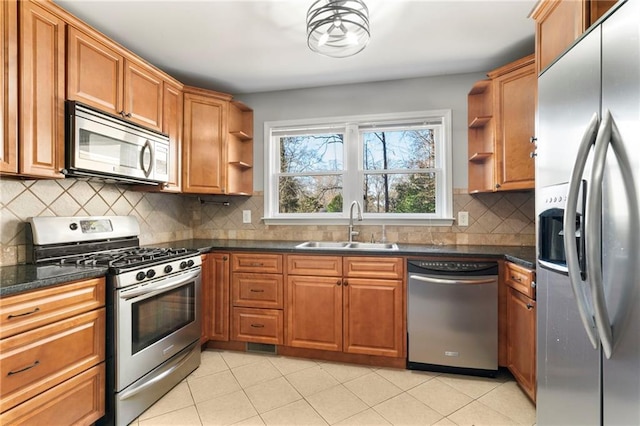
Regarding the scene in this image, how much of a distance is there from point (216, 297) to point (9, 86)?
1.88 meters

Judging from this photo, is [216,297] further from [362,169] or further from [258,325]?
[362,169]

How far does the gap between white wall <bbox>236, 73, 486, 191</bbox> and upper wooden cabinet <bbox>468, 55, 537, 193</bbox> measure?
0.20 meters

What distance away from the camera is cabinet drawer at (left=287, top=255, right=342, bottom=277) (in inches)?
98.0

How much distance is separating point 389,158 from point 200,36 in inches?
75.6

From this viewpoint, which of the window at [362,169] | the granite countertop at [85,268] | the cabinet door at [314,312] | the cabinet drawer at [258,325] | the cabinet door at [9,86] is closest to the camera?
the granite countertop at [85,268]

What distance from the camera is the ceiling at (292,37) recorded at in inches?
77.0

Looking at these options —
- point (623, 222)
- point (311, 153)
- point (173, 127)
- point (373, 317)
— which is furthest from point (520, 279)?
point (173, 127)

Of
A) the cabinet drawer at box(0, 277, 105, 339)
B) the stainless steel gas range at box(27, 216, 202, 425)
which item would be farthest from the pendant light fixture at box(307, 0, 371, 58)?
the cabinet drawer at box(0, 277, 105, 339)

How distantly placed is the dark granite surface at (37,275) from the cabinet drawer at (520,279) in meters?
2.44

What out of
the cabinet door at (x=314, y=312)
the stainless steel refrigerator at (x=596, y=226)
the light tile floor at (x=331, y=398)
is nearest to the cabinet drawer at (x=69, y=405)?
the light tile floor at (x=331, y=398)

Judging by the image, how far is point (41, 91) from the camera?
5.48 feet

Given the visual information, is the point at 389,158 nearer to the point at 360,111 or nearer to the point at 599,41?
the point at 360,111

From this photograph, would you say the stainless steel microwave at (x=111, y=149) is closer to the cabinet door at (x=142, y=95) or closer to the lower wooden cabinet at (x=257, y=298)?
the cabinet door at (x=142, y=95)

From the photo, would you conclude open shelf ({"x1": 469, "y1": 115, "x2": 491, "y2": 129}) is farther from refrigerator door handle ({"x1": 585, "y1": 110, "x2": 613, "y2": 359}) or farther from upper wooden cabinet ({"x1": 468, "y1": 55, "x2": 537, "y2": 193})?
refrigerator door handle ({"x1": 585, "y1": 110, "x2": 613, "y2": 359})
